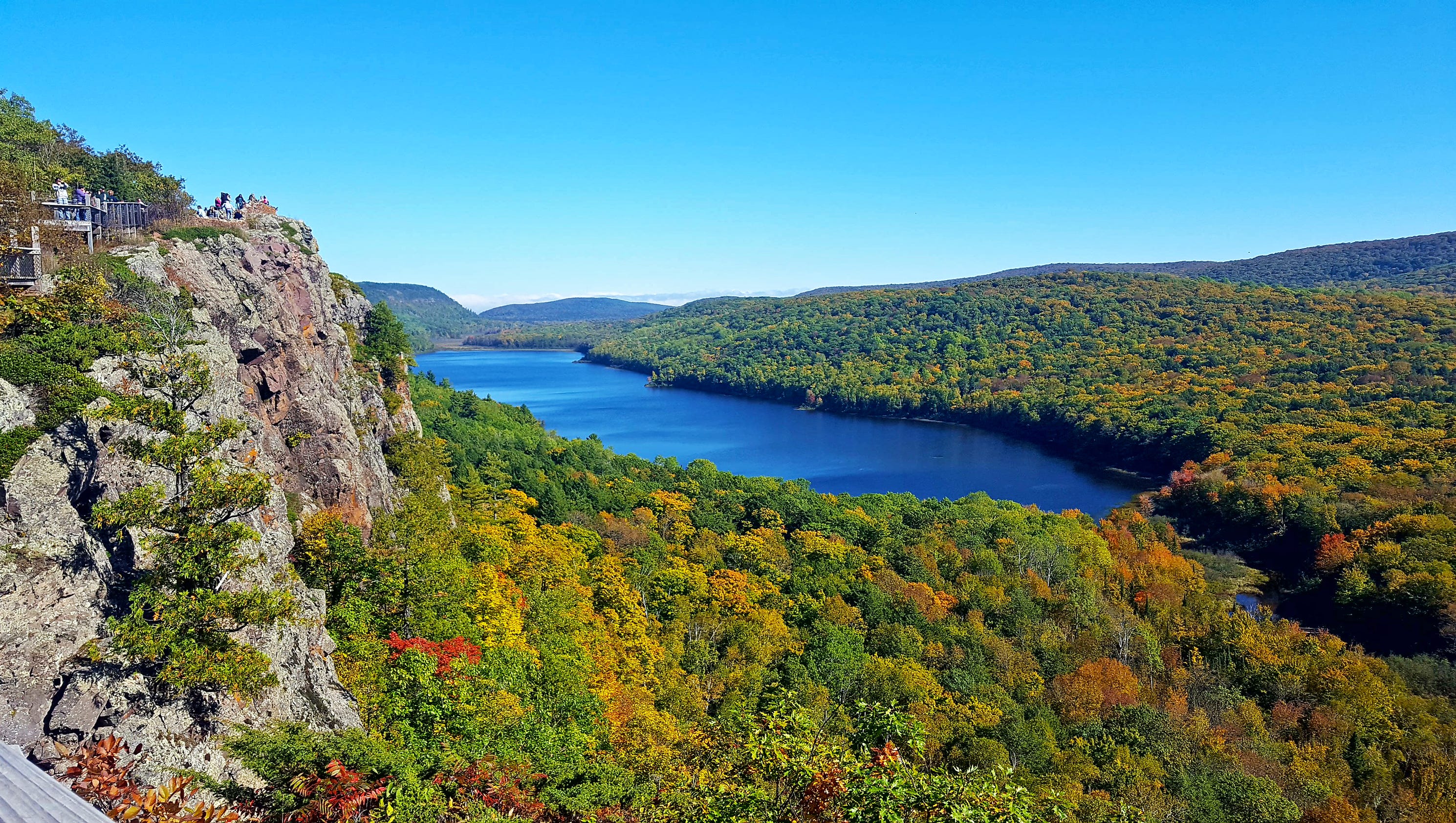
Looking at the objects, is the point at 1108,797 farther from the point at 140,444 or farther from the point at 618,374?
the point at 618,374

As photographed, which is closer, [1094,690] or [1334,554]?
[1094,690]

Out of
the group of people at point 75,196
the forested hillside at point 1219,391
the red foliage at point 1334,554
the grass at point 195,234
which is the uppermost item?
the group of people at point 75,196

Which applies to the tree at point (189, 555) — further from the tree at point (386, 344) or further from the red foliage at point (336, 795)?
the tree at point (386, 344)

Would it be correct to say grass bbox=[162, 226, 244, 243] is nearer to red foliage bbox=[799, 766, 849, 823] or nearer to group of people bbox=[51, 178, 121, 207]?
group of people bbox=[51, 178, 121, 207]

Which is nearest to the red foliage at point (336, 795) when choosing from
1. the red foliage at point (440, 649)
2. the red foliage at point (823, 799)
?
the red foliage at point (823, 799)

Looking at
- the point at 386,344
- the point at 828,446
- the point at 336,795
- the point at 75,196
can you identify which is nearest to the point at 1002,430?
the point at 828,446

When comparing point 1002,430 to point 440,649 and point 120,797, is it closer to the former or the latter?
point 440,649

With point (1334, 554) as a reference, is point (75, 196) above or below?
above

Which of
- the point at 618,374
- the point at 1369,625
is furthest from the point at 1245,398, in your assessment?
the point at 618,374
